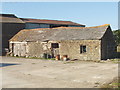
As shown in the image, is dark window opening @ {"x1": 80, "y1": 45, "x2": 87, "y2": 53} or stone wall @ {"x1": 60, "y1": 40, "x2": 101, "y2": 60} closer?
stone wall @ {"x1": 60, "y1": 40, "x2": 101, "y2": 60}

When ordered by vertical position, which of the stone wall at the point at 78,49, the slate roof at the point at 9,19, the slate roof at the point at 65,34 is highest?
the slate roof at the point at 9,19

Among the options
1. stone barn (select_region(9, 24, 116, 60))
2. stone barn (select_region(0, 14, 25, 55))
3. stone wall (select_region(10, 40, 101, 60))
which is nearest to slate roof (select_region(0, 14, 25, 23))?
stone barn (select_region(0, 14, 25, 55))

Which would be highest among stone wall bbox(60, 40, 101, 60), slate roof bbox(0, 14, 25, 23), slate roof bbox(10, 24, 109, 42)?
slate roof bbox(0, 14, 25, 23)

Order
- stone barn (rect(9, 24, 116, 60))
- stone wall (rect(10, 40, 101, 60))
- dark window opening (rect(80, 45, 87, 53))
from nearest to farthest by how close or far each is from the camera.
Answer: stone wall (rect(10, 40, 101, 60)), stone barn (rect(9, 24, 116, 60)), dark window opening (rect(80, 45, 87, 53))

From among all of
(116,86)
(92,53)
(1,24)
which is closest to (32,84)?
(116,86)

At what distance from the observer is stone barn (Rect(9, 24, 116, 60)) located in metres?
25.5

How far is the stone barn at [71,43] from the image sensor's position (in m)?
25.5

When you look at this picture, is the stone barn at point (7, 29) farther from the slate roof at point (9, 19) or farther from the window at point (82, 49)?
the window at point (82, 49)

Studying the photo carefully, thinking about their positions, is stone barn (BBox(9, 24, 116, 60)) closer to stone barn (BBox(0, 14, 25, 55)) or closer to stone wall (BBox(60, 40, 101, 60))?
stone wall (BBox(60, 40, 101, 60))

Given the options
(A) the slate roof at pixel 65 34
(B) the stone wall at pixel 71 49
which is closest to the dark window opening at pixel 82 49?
(B) the stone wall at pixel 71 49

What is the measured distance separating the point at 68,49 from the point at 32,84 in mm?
15771

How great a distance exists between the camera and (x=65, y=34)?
29453mm

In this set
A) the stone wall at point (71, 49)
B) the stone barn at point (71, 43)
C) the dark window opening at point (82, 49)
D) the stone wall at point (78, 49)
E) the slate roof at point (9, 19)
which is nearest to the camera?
the stone wall at point (78, 49)

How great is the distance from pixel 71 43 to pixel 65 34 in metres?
2.62
